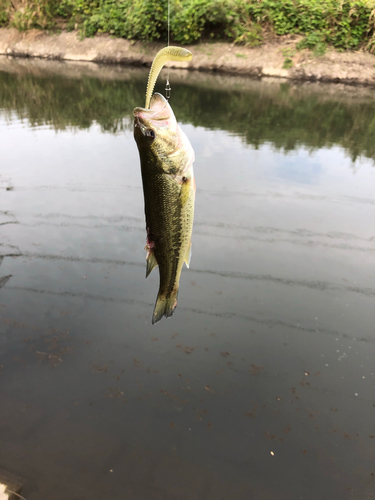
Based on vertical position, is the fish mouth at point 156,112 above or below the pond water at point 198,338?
above

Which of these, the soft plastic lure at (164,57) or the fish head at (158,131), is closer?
the soft plastic lure at (164,57)

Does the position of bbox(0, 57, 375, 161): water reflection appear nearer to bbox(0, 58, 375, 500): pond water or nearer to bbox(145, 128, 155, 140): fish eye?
bbox(0, 58, 375, 500): pond water

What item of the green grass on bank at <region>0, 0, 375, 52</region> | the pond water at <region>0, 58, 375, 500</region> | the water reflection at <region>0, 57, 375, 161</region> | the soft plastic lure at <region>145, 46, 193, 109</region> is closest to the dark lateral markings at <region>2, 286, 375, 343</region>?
the pond water at <region>0, 58, 375, 500</region>

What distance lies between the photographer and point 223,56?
21594 mm

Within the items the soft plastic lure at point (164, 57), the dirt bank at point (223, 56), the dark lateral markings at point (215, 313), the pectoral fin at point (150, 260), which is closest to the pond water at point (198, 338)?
the dark lateral markings at point (215, 313)

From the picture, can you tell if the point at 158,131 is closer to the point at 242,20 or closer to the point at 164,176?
the point at 164,176

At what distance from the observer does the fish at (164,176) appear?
71.9 inches

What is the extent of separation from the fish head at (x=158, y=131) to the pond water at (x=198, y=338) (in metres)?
2.46

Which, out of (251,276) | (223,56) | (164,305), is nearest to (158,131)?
(164,305)

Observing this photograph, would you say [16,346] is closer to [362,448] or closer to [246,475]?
[246,475]

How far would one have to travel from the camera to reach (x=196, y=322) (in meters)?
4.41

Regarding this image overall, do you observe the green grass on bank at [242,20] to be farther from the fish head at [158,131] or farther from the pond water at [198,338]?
the fish head at [158,131]

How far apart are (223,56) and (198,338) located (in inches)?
841

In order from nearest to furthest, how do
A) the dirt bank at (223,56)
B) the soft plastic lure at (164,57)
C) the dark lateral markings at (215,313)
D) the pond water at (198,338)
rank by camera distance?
the soft plastic lure at (164,57)
the pond water at (198,338)
the dark lateral markings at (215,313)
the dirt bank at (223,56)
